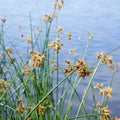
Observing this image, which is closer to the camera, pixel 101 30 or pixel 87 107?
pixel 87 107

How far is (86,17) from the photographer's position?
63.0 ft

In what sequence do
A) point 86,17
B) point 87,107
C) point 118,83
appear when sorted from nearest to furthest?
1. point 87,107
2. point 118,83
3. point 86,17

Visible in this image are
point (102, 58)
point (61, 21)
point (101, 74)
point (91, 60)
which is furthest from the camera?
point (61, 21)

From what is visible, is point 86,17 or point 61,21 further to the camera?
point 86,17


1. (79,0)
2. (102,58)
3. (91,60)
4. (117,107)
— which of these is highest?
(79,0)

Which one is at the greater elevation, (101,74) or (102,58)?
(102,58)

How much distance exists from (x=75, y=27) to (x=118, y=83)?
25.6 feet

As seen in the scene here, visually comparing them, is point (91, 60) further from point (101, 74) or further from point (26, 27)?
point (26, 27)

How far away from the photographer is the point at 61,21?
17.6 metres

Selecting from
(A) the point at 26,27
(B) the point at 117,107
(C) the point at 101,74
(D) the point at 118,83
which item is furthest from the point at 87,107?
(A) the point at 26,27

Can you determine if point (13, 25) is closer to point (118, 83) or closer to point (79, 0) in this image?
point (118, 83)

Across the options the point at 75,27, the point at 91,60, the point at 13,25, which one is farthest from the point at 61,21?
the point at 91,60

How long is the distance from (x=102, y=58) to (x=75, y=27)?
43.0 feet

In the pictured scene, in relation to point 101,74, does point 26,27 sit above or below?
above
